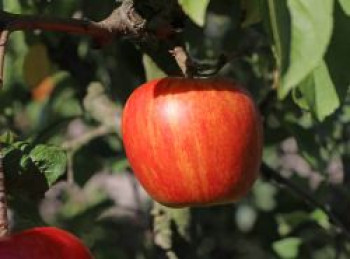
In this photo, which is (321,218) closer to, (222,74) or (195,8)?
(222,74)

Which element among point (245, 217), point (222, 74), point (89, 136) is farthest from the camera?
point (245, 217)

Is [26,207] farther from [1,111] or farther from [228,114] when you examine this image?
[1,111]

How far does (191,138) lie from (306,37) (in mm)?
279

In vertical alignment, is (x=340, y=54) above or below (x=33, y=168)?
above

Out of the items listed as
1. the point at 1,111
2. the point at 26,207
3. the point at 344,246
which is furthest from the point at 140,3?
the point at 344,246

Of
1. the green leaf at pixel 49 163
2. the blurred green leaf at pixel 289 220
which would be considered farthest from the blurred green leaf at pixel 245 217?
the green leaf at pixel 49 163

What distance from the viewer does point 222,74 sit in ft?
6.52

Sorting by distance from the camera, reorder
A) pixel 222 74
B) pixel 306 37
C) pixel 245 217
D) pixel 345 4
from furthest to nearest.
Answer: pixel 245 217 < pixel 222 74 < pixel 345 4 < pixel 306 37

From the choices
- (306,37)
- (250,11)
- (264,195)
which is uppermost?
(306,37)

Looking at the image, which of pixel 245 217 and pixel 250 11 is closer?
pixel 250 11

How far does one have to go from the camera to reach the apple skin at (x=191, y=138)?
1.08 m

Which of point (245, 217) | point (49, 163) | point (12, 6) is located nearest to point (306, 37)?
point (49, 163)

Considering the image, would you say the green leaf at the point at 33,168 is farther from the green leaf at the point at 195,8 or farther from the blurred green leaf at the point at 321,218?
the blurred green leaf at the point at 321,218

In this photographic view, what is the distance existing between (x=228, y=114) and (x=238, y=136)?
28 mm
